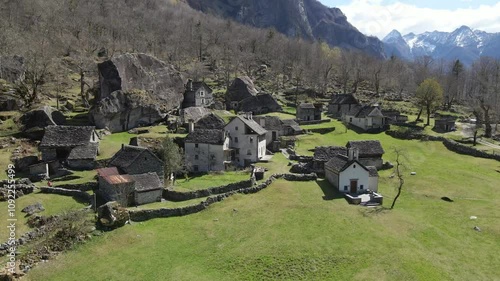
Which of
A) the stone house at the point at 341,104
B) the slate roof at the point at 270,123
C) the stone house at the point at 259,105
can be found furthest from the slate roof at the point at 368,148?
the stone house at the point at 259,105

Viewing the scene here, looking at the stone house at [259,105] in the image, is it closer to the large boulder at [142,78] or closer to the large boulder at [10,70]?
the large boulder at [142,78]

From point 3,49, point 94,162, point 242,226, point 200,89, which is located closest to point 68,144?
point 94,162

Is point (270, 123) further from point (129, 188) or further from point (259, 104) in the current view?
point (129, 188)

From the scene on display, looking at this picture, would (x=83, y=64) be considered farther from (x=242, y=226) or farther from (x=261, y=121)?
(x=242, y=226)

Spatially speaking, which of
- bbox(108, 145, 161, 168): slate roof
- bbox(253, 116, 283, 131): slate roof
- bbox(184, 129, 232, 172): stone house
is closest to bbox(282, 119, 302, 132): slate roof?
bbox(253, 116, 283, 131): slate roof

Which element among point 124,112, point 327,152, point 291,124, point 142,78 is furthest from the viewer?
point 291,124

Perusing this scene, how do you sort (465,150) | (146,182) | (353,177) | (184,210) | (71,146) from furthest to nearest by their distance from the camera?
(465,150)
(71,146)
(353,177)
(146,182)
(184,210)

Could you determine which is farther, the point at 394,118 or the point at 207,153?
the point at 394,118

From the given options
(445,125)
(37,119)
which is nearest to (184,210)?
(37,119)
